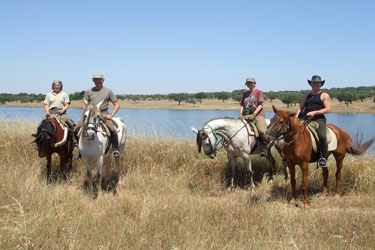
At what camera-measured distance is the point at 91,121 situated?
5598mm

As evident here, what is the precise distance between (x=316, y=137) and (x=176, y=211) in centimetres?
344

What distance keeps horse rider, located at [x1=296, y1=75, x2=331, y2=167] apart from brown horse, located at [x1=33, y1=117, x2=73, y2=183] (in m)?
5.32

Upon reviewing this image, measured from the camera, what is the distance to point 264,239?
411 centimetres

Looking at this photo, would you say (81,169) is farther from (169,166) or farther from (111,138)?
(169,166)

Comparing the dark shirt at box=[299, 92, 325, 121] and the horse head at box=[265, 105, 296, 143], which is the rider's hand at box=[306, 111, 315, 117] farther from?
the horse head at box=[265, 105, 296, 143]

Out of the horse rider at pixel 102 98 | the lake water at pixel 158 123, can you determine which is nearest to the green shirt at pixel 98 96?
the horse rider at pixel 102 98

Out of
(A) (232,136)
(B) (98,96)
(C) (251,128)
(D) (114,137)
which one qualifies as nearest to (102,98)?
(B) (98,96)

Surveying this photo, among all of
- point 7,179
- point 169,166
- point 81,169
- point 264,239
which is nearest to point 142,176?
point 169,166

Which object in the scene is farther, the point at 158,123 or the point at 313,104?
the point at 158,123

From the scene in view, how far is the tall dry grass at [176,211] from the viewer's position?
12.5ft

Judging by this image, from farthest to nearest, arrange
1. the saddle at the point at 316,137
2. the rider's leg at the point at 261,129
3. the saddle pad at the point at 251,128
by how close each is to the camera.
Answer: the rider's leg at the point at 261,129 < the saddle pad at the point at 251,128 < the saddle at the point at 316,137

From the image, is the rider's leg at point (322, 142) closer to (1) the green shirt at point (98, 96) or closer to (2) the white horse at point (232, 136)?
(2) the white horse at point (232, 136)

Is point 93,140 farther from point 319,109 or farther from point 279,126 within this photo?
point 319,109

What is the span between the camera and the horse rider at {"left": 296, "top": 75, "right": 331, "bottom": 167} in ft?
20.0
